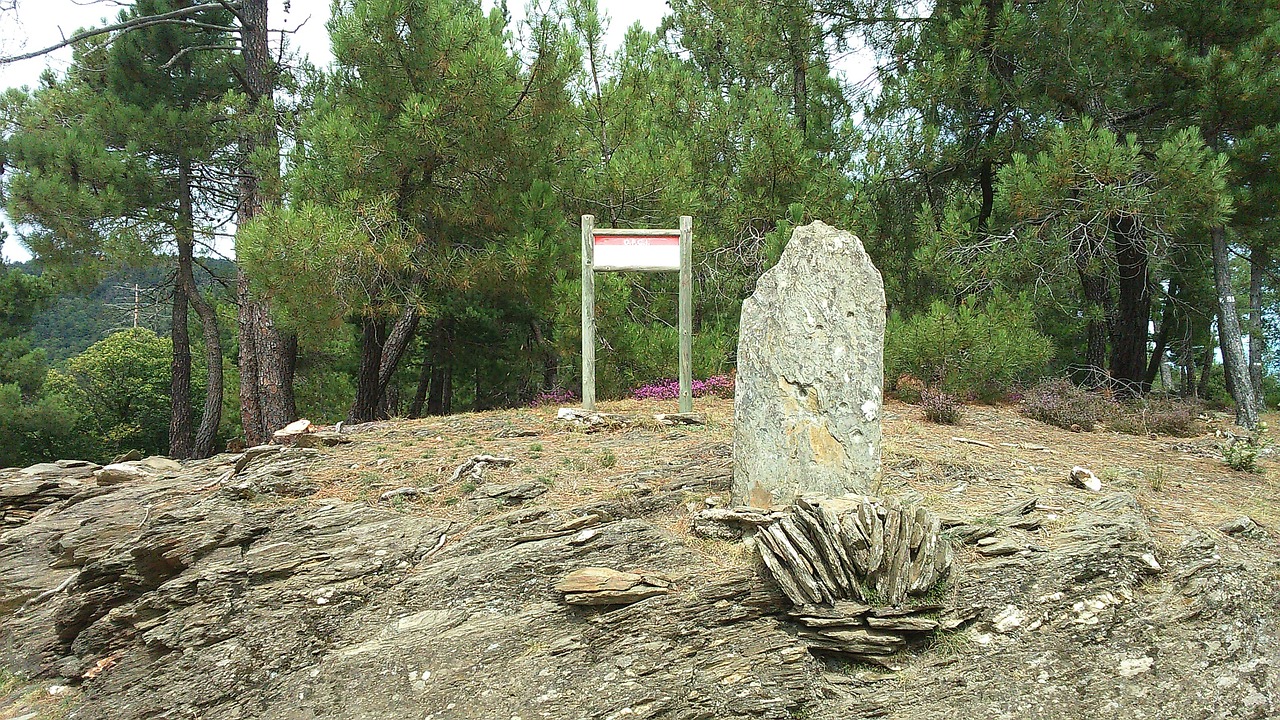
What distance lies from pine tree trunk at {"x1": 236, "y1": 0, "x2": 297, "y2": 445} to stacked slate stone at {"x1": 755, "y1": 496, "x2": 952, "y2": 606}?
8500 mm

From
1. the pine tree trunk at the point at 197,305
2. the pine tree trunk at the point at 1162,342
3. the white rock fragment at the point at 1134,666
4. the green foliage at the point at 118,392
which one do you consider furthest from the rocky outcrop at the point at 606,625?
the green foliage at the point at 118,392

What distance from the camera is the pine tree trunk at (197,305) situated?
42.2ft

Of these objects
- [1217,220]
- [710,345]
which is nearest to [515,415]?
[710,345]

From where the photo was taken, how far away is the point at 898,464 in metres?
6.15

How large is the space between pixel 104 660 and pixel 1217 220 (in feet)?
35.5

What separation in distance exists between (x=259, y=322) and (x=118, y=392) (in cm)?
1792

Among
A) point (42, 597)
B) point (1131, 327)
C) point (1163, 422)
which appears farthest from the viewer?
point (1131, 327)

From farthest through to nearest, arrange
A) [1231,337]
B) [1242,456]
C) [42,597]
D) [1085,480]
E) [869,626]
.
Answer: [1231,337], [1242,456], [1085,480], [42,597], [869,626]

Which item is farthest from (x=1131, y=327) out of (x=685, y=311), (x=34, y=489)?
(x=34, y=489)

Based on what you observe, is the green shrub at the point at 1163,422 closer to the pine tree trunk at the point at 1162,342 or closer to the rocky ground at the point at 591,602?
the rocky ground at the point at 591,602

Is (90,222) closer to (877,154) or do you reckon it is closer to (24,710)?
(24,710)

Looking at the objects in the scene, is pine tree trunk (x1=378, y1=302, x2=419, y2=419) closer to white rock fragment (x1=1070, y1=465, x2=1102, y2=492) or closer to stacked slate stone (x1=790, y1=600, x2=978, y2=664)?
stacked slate stone (x1=790, y1=600, x2=978, y2=664)

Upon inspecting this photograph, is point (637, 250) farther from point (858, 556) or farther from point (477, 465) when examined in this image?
point (858, 556)

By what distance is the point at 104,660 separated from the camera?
459 cm
